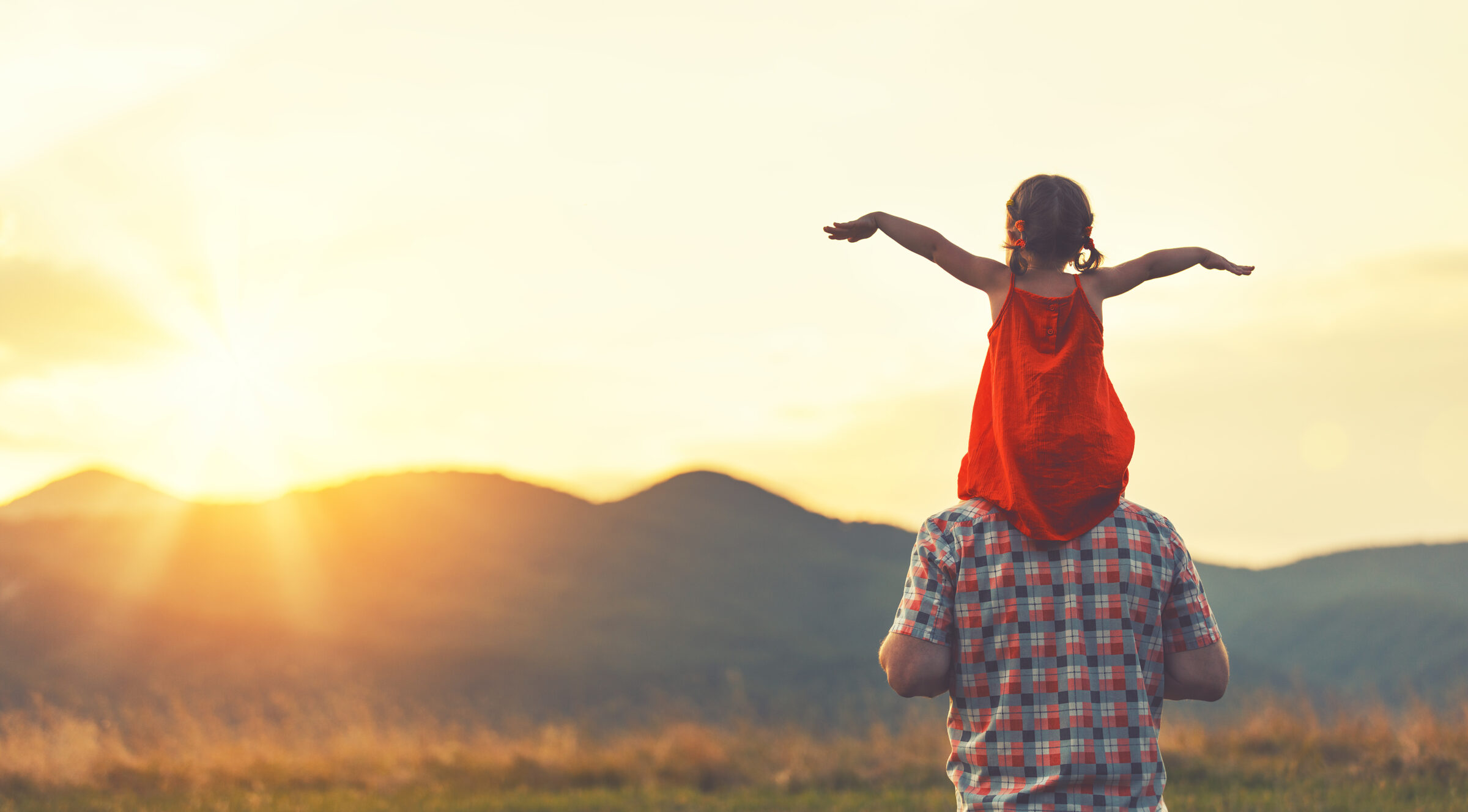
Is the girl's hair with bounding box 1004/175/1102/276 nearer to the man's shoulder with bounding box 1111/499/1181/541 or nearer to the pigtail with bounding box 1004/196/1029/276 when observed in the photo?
the pigtail with bounding box 1004/196/1029/276

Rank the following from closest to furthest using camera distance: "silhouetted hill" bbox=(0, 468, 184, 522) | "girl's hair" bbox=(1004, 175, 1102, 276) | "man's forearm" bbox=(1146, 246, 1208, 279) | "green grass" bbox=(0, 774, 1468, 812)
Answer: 1. "girl's hair" bbox=(1004, 175, 1102, 276)
2. "man's forearm" bbox=(1146, 246, 1208, 279)
3. "green grass" bbox=(0, 774, 1468, 812)
4. "silhouetted hill" bbox=(0, 468, 184, 522)

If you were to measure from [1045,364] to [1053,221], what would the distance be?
326 millimetres

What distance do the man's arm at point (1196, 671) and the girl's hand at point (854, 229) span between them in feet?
3.66

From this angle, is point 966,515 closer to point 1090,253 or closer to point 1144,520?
point 1144,520

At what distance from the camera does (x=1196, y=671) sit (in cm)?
222

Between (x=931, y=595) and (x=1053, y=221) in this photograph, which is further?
(x=1053, y=221)

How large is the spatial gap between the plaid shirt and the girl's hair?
1.93ft

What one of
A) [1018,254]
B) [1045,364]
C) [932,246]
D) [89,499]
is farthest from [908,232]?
[89,499]

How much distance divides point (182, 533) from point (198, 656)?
18.8 metres

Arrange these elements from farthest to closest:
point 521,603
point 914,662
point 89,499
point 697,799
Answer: point 89,499 < point 521,603 < point 697,799 < point 914,662

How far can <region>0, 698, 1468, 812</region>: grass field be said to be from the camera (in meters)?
8.84

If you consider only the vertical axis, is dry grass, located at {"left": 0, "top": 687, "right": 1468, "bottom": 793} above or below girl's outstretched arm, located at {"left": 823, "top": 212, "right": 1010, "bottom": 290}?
below

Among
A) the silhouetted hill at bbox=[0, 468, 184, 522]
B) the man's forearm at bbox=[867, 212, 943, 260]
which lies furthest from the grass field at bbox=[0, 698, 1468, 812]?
the silhouetted hill at bbox=[0, 468, 184, 522]

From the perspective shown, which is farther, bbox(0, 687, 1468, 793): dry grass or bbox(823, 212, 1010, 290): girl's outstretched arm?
bbox(0, 687, 1468, 793): dry grass
